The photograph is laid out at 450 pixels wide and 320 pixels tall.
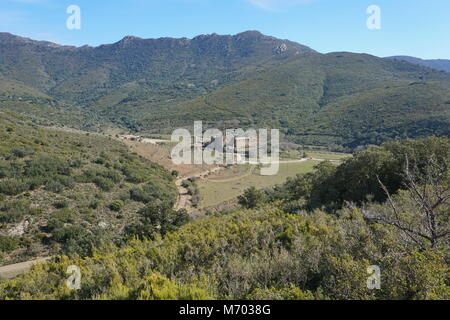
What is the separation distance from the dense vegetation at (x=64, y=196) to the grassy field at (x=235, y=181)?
4539mm

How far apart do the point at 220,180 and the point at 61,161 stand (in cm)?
1996

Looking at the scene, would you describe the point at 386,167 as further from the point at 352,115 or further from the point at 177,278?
the point at 352,115

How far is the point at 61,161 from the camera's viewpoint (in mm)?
23844

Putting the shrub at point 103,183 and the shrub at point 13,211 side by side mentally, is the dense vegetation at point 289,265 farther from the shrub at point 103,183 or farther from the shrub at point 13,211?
the shrub at point 103,183

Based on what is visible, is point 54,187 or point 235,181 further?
point 235,181

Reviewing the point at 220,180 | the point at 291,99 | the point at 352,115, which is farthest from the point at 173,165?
the point at 291,99

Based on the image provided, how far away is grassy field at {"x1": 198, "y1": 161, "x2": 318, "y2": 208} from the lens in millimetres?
30984

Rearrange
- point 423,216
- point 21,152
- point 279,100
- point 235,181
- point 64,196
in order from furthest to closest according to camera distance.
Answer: point 279,100 < point 235,181 < point 21,152 < point 64,196 < point 423,216

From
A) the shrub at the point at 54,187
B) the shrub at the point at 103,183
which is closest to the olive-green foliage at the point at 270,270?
the shrub at the point at 54,187

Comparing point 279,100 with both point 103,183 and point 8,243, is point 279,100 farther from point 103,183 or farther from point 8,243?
point 8,243

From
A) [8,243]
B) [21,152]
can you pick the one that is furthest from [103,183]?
[8,243]

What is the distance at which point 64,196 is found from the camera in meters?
19.7

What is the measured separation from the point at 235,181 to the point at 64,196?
22024 mm

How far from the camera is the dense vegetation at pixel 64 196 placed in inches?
589
